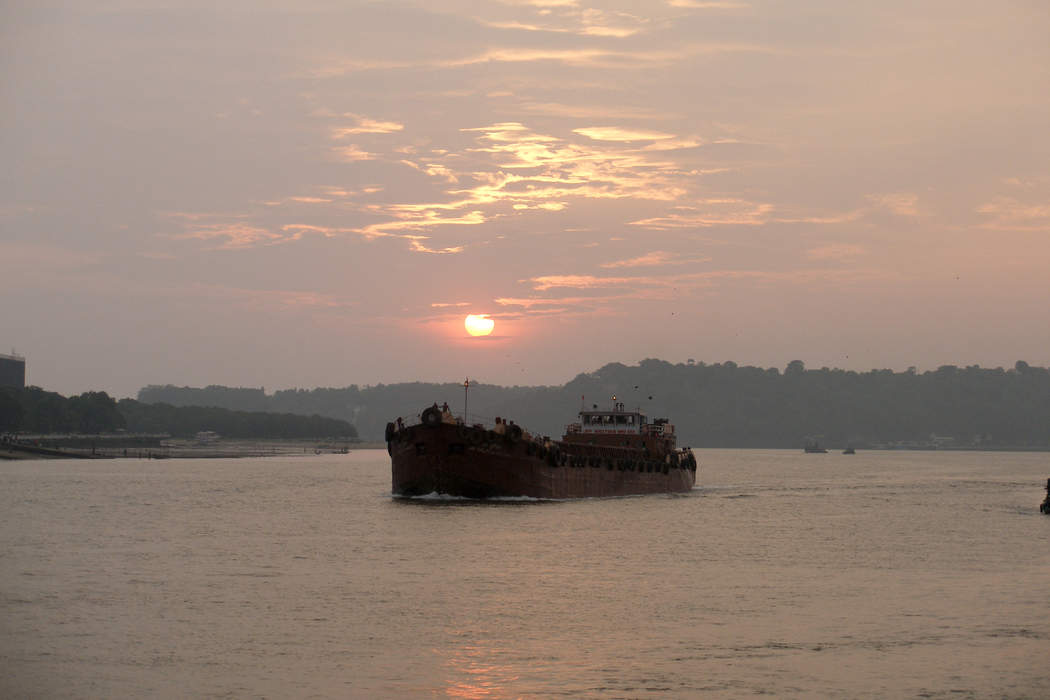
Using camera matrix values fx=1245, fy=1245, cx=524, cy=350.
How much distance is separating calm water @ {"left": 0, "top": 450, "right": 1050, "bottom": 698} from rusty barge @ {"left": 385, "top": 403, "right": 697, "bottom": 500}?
8.35ft

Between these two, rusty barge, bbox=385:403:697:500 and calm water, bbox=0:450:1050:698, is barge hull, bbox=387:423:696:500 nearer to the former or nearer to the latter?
rusty barge, bbox=385:403:697:500

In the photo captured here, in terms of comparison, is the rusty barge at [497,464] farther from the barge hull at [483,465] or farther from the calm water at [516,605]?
the calm water at [516,605]

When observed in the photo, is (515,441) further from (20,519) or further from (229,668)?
(229,668)

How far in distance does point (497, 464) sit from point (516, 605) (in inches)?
1586

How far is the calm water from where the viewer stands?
96.9ft

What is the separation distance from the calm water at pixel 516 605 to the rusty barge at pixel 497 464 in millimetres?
2546

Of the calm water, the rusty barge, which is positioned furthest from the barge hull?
the calm water

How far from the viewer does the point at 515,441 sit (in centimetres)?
8119

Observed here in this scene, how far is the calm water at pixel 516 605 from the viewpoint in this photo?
96.9 ft

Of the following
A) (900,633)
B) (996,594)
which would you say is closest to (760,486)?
(996,594)

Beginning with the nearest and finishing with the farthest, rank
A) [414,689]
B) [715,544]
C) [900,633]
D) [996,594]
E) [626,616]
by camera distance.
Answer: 1. [414,689]
2. [900,633]
3. [626,616]
4. [996,594]
5. [715,544]

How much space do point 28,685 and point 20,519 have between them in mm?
49880

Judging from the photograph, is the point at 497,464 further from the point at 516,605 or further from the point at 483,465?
the point at 516,605

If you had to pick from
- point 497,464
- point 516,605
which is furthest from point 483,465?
point 516,605
